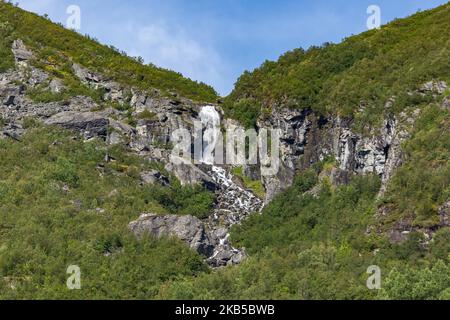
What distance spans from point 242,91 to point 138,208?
32194mm

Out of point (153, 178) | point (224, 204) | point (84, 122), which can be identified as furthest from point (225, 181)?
point (84, 122)

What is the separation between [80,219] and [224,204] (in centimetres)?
1945

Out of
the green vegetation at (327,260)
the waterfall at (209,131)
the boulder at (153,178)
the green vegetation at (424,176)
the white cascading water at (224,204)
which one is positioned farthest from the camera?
the waterfall at (209,131)

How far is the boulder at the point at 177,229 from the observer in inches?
3248

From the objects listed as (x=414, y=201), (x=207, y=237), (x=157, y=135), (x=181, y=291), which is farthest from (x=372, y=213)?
(x=157, y=135)

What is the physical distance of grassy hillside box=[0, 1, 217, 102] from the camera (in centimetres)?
11750

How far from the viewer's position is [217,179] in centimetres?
9994

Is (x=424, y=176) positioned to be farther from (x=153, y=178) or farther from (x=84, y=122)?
(x=84, y=122)

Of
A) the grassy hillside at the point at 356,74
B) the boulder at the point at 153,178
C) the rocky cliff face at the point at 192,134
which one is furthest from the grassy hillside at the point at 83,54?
the boulder at the point at 153,178

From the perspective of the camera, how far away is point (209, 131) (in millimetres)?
108562

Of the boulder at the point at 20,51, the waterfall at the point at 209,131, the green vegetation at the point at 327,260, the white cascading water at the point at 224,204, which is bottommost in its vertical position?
the green vegetation at the point at 327,260

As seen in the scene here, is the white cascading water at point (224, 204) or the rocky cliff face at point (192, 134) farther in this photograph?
the rocky cliff face at point (192, 134)

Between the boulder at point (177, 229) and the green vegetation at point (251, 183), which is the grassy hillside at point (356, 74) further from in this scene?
the boulder at point (177, 229)

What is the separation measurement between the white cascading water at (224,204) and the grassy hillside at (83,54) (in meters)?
10.2
